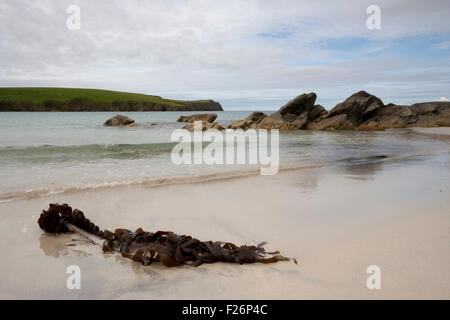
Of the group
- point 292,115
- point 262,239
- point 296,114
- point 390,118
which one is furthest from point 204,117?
point 262,239

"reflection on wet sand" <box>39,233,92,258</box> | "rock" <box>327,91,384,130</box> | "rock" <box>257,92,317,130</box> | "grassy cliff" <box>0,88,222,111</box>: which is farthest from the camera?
"grassy cliff" <box>0,88,222,111</box>

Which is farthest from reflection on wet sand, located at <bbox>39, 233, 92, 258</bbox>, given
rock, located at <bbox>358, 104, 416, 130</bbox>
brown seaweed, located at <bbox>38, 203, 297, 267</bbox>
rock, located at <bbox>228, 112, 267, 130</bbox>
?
rock, located at <bbox>358, 104, 416, 130</bbox>

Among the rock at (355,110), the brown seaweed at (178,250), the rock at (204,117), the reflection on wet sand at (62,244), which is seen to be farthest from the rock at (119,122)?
the brown seaweed at (178,250)

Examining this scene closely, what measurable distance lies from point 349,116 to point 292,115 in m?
5.68

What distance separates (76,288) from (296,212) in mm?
3121

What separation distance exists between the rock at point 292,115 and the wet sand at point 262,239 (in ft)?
81.4

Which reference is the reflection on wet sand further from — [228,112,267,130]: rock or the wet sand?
[228,112,267,130]: rock

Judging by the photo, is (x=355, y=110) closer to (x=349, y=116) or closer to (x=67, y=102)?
(x=349, y=116)

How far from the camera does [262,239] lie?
149 inches

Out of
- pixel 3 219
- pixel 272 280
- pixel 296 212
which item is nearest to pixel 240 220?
pixel 296 212

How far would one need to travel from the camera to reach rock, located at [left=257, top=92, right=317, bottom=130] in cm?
3145

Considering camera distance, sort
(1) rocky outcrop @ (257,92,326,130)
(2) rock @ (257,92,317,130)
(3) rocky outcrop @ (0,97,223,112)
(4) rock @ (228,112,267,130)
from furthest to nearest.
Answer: (3) rocky outcrop @ (0,97,223,112), (4) rock @ (228,112,267,130), (1) rocky outcrop @ (257,92,326,130), (2) rock @ (257,92,317,130)

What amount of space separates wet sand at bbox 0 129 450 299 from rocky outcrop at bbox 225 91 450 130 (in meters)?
25.7

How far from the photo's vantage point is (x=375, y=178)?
24.2 feet
